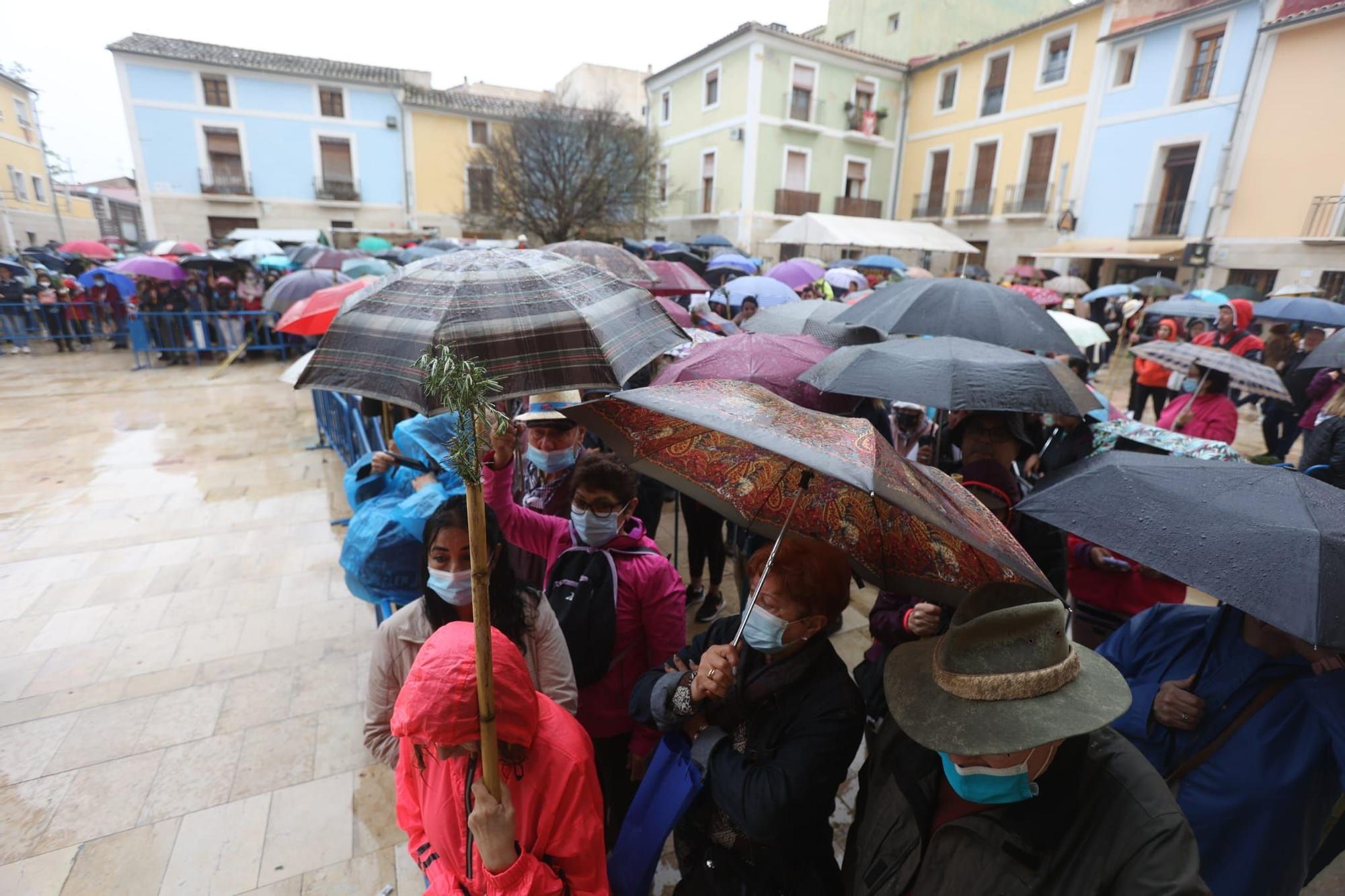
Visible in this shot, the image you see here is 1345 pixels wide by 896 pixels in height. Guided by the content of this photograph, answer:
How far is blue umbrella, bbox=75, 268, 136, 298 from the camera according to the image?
13648mm

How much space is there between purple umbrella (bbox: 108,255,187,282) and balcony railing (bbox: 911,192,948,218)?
83.8 ft

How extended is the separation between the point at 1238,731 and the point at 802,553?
1.26 meters

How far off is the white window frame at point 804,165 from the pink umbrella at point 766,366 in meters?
24.7

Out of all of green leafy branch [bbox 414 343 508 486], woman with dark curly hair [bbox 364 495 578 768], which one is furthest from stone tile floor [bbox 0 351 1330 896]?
green leafy branch [bbox 414 343 508 486]

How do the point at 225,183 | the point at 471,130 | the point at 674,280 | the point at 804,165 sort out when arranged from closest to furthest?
1. the point at 674,280
2. the point at 804,165
3. the point at 225,183
4. the point at 471,130

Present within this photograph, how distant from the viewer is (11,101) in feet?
105

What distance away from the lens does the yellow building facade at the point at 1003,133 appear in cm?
2147

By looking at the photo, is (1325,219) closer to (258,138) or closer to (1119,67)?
(1119,67)

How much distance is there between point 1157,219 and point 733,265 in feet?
46.3

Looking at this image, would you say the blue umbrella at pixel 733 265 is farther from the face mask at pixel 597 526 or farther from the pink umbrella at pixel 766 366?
the face mask at pixel 597 526

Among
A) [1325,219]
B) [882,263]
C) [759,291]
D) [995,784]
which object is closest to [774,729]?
[995,784]

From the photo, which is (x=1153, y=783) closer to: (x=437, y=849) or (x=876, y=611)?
(x=876, y=611)

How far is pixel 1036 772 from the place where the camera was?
1314 millimetres

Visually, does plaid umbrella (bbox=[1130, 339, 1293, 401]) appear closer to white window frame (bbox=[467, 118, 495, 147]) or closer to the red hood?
the red hood
